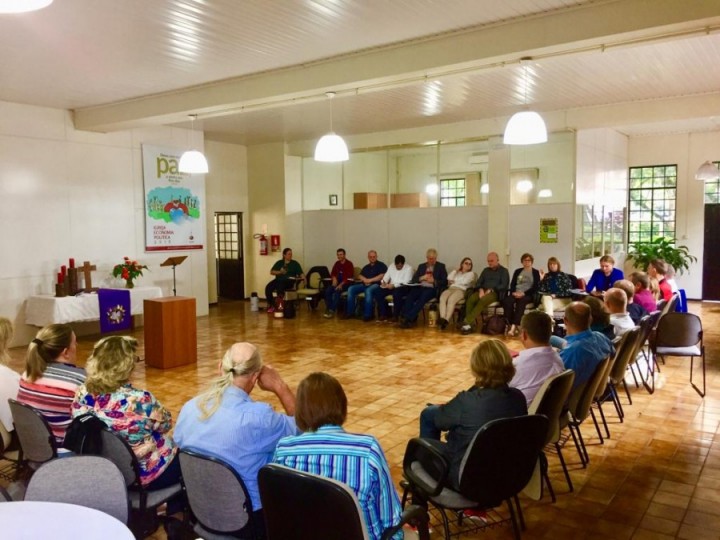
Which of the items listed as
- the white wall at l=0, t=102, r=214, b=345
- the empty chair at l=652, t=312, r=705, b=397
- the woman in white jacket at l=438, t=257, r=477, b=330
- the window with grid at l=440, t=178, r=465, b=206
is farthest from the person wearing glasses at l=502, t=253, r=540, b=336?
the white wall at l=0, t=102, r=214, b=345

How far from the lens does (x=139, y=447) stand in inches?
103

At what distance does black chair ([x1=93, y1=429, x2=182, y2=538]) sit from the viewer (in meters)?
2.51

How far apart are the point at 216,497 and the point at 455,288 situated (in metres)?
7.28

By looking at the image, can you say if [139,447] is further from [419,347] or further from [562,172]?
[562,172]

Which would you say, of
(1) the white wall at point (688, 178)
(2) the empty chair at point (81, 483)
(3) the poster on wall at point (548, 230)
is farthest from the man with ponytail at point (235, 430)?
(1) the white wall at point (688, 178)

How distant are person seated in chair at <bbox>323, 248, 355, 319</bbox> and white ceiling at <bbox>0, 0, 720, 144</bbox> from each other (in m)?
2.72

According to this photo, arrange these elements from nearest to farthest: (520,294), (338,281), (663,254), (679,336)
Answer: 1. (679,336)
2. (520,294)
3. (338,281)
4. (663,254)

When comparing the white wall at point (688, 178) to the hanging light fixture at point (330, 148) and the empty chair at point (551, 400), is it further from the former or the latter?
the empty chair at point (551, 400)

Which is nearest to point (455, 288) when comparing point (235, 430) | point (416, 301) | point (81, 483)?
point (416, 301)

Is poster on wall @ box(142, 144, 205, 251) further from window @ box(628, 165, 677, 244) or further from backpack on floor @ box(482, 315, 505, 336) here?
window @ box(628, 165, 677, 244)

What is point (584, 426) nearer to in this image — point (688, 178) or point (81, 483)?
point (81, 483)

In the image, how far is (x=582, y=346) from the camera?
3.74 meters

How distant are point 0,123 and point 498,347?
753cm

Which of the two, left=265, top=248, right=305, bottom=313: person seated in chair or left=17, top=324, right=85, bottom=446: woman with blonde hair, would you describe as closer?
left=17, top=324, right=85, bottom=446: woman with blonde hair
